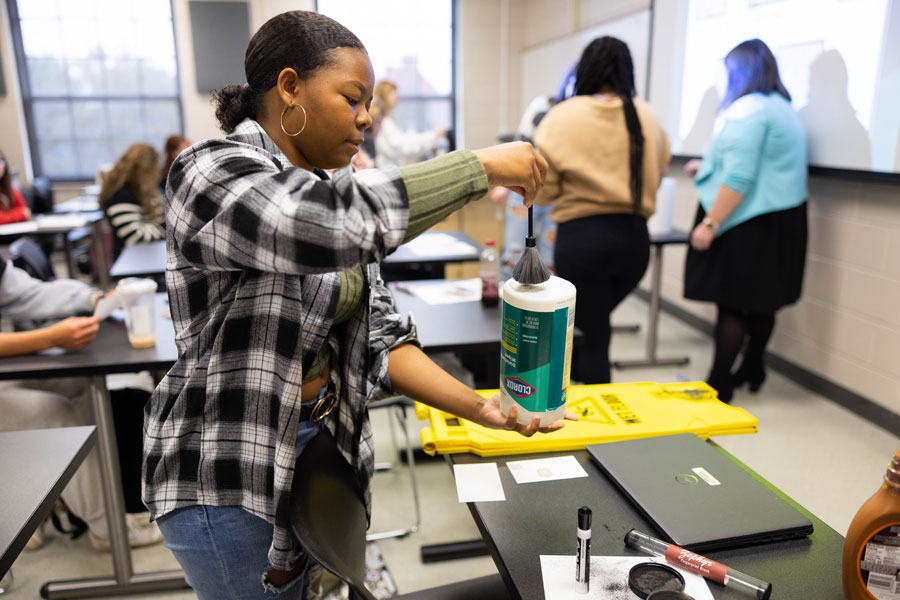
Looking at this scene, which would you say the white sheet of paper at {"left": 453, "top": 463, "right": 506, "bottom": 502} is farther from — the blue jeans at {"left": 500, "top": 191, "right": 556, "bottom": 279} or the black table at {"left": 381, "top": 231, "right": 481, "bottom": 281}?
the blue jeans at {"left": 500, "top": 191, "right": 556, "bottom": 279}

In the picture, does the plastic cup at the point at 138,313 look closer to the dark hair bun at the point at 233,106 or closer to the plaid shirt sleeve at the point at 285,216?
the dark hair bun at the point at 233,106

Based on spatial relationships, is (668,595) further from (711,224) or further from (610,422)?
(711,224)

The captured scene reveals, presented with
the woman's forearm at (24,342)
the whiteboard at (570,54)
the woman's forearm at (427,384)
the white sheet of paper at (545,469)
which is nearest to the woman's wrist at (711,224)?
the whiteboard at (570,54)

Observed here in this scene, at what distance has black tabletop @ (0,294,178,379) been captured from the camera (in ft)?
5.41

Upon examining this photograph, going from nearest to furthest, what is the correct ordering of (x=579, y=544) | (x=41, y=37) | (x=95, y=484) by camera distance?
(x=579, y=544) → (x=95, y=484) → (x=41, y=37)

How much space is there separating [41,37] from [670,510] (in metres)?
7.42

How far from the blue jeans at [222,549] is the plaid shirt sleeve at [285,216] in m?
0.40

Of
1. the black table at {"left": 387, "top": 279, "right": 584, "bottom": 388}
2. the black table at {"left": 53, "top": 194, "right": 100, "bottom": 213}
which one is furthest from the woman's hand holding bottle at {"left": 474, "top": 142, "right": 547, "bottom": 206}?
the black table at {"left": 53, "top": 194, "right": 100, "bottom": 213}

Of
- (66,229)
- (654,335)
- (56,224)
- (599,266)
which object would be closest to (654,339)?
(654,335)

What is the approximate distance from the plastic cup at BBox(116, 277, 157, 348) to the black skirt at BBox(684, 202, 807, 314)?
2347mm

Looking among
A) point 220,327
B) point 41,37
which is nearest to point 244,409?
point 220,327

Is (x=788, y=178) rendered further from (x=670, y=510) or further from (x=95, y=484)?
(x=95, y=484)

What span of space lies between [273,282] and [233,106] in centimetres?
27

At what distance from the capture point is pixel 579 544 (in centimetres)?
80
